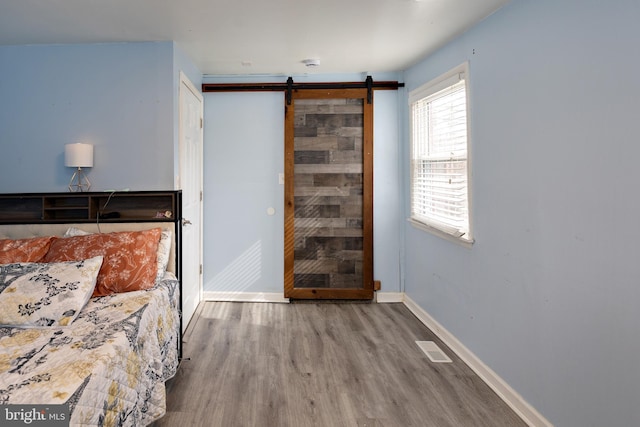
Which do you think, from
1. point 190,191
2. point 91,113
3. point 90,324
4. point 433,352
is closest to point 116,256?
point 90,324

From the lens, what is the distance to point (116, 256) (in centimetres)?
241

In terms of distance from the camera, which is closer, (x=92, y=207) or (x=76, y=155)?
(x=76, y=155)

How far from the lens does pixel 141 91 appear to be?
118 inches

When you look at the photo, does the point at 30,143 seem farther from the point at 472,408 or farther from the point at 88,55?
the point at 472,408

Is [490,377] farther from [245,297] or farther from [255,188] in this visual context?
[255,188]

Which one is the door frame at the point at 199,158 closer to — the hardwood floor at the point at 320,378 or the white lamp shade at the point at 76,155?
the hardwood floor at the point at 320,378

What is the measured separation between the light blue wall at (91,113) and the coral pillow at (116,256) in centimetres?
62

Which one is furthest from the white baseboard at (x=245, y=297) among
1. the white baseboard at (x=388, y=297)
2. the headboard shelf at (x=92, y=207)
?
the headboard shelf at (x=92, y=207)

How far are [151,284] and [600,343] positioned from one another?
248cm

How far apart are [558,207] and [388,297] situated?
2.51 meters

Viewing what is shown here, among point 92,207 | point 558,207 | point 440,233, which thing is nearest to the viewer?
point 558,207

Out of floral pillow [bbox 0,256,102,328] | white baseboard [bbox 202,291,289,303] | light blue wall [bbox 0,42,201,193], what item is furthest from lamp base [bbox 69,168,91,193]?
white baseboard [bbox 202,291,289,303]

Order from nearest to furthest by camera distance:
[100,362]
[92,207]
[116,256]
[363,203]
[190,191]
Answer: [100,362]
[116,256]
[92,207]
[190,191]
[363,203]

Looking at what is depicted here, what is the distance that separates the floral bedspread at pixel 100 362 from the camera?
134 cm
